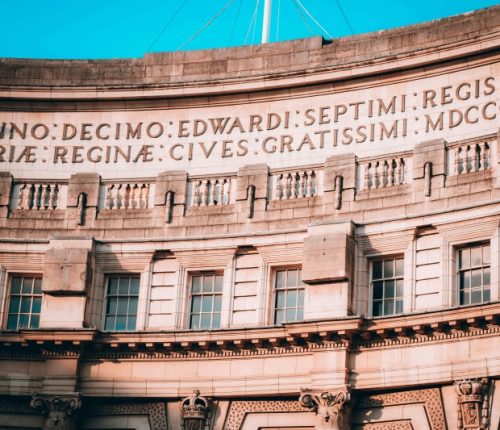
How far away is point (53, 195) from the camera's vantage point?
4659cm

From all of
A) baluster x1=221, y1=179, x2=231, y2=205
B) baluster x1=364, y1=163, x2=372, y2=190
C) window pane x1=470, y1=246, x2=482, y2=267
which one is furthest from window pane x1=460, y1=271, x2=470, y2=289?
baluster x1=221, y1=179, x2=231, y2=205

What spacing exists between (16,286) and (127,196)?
391cm

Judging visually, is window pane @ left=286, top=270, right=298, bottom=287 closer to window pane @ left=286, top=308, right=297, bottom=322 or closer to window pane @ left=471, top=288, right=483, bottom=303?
window pane @ left=286, top=308, right=297, bottom=322

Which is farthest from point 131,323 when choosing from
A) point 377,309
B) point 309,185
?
point 377,309

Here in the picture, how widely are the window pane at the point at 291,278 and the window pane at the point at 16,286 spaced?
757 centimetres

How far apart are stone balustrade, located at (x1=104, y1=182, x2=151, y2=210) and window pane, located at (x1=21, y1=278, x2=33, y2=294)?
290 centimetres

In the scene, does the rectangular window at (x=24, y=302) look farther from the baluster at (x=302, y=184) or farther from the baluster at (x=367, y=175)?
the baluster at (x=367, y=175)

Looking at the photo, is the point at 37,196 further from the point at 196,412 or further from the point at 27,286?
the point at 196,412

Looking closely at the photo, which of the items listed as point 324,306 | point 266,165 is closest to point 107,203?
point 266,165

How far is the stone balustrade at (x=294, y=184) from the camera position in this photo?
4438 cm

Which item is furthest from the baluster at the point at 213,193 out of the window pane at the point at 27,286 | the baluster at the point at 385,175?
the window pane at the point at 27,286

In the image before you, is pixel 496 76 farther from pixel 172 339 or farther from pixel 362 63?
pixel 172 339

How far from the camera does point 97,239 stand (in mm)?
45469

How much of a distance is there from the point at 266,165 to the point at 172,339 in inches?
211
